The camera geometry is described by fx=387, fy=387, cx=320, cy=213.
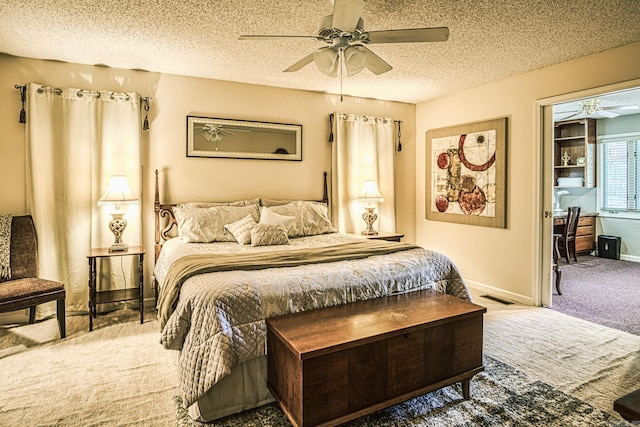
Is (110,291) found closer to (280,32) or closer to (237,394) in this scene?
(237,394)

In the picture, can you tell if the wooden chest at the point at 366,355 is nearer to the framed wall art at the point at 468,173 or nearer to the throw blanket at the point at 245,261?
the throw blanket at the point at 245,261

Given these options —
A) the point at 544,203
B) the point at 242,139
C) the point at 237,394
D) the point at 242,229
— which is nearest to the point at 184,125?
the point at 242,139

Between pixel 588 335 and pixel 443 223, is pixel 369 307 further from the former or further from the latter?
pixel 443 223

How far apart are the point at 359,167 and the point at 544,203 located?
2.17 metres

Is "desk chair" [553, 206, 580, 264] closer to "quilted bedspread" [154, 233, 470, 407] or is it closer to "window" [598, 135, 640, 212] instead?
"window" [598, 135, 640, 212]

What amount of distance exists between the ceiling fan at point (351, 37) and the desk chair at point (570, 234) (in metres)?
4.76

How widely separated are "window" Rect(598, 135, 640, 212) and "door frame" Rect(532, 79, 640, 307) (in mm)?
3852

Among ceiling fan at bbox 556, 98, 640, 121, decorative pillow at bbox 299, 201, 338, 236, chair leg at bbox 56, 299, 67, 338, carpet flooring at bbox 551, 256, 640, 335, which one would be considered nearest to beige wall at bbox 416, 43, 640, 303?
carpet flooring at bbox 551, 256, 640, 335

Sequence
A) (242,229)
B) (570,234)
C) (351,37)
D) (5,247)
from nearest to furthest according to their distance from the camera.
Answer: (351,37), (5,247), (242,229), (570,234)

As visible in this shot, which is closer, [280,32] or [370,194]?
[280,32]

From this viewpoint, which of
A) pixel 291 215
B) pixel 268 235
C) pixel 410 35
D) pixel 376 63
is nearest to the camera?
pixel 410 35

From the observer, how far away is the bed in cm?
200

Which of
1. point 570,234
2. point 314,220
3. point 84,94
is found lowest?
point 570,234

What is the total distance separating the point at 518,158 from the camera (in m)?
4.19
